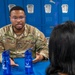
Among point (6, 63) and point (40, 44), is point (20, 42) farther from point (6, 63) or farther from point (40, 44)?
point (6, 63)

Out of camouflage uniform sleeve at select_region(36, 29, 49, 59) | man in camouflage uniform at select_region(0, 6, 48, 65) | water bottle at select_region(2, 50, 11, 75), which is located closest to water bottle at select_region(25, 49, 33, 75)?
water bottle at select_region(2, 50, 11, 75)

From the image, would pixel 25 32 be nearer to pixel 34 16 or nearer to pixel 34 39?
pixel 34 39

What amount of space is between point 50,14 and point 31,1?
1.21 ft

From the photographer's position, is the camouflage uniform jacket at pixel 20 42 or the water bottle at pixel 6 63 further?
the camouflage uniform jacket at pixel 20 42

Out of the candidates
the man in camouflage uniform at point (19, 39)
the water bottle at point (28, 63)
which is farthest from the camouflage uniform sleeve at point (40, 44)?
the water bottle at point (28, 63)

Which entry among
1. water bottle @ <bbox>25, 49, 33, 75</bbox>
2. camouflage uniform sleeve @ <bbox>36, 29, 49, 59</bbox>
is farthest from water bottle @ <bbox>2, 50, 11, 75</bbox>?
camouflage uniform sleeve @ <bbox>36, 29, 49, 59</bbox>

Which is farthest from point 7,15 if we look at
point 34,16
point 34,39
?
point 34,39

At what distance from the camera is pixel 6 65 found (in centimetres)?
170

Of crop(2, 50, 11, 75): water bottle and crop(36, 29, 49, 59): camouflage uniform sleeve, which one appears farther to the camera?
crop(36, 29, 49, 59): camouflage uniform sleeve

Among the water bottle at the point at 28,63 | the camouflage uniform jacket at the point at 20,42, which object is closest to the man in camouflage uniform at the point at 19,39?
the camouflage uniform jacket at the point at 20,42

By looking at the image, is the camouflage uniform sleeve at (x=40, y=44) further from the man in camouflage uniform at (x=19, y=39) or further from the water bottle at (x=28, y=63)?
the water bottle at (x=28, y=63)

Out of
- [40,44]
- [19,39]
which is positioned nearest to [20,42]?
[19,39]

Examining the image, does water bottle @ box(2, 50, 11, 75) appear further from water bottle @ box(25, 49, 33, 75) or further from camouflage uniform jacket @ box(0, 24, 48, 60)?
camouflage uniform jacket @ box(0, 24, 48, 60)

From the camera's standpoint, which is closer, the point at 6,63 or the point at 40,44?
the point at 6,63
